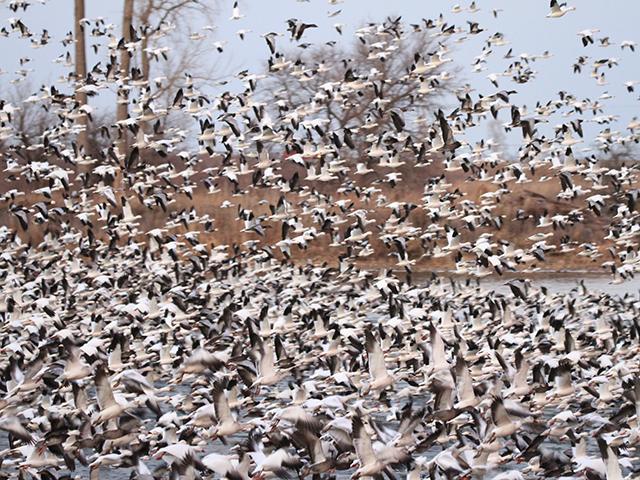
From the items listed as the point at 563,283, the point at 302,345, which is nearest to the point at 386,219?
the point at 563,283

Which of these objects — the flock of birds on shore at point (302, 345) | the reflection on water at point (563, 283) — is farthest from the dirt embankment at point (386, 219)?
the flock of birds on shore at point (302, 345)

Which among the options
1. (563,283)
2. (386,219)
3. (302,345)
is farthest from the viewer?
(386,219)

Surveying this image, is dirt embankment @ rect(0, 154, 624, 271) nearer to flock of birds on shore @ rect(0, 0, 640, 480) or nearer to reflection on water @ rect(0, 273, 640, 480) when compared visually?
reflection on water @ rect(0, 273, 640, 480)

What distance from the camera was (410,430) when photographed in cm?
1164

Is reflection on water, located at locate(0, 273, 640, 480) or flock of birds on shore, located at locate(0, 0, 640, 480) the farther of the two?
reflection on water, located at locate(0, 273, 640, 480)

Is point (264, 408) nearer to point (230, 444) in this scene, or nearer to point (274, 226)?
point (230, 444)

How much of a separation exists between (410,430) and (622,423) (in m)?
2.95

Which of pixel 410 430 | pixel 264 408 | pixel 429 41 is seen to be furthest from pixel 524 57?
pixel 429 41

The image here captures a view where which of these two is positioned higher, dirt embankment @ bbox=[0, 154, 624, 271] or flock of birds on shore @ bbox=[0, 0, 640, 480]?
flock of birds on shore @ bbox=[0, 0, 640, 480]

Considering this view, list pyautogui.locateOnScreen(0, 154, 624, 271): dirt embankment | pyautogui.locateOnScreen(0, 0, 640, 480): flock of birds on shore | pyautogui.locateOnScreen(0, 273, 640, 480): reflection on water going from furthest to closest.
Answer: pyautogui.locateOnScreen(0, 154, 624, 271): dirt embankment, pyautogui.locateOnScreen(0, 273, 640, 480): reflection on water, pyautogui.locateOnScreen(0, 0, 640, 480): flock of birds on shore

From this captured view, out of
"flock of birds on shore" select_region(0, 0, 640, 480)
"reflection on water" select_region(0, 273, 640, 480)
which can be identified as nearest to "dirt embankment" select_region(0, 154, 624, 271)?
"reflection on water" select_region(0, 273, 640, 480)

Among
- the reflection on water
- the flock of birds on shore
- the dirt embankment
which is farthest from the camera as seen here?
the dirt embankment

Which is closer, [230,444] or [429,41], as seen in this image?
[230,444]

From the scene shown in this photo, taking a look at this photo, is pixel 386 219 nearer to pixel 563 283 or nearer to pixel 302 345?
pixel 563 283
